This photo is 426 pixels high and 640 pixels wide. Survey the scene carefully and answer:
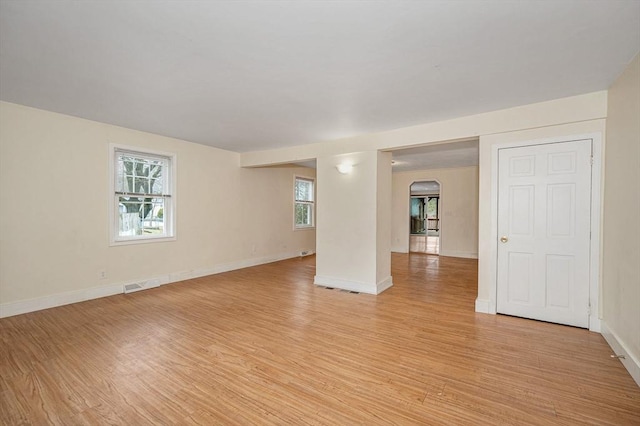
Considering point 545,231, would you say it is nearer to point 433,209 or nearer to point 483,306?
point 483,306

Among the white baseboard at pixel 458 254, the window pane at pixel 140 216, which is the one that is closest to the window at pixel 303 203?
the window pane at pixel 140 216

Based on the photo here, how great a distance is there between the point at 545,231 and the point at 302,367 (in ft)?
10.4

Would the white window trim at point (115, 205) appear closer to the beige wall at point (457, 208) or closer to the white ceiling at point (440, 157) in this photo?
the white ceiling at point (440, 157)

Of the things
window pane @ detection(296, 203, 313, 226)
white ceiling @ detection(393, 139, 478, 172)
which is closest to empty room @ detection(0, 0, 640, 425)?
white ceiling @ detection(393, 139, 478, 172)

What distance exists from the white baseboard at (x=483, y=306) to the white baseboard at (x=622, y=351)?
3.41 ft

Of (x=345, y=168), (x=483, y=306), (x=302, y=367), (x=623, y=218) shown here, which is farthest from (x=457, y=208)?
(x=302, y=367)

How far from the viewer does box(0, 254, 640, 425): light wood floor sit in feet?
6.11

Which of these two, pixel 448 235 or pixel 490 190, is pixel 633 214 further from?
pixel 448 235

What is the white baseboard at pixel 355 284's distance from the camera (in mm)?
4562

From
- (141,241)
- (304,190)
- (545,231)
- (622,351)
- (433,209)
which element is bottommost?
(622,351)

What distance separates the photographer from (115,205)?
175 inches

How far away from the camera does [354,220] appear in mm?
4762

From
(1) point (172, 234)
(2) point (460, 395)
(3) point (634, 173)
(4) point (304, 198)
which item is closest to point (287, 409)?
(2) point (460, 395)

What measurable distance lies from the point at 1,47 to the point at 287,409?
3473 millimetres
